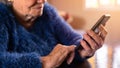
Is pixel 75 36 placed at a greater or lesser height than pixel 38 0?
lesser

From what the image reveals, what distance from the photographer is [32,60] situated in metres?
0.98

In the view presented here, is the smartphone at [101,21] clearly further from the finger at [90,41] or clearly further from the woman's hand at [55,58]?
the woman's hand at [55,58]

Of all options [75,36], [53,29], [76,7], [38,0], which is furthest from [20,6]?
[76,7]

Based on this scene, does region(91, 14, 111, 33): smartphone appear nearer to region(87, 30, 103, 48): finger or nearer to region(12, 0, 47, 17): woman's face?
region(87, 30, 103, 48): finger

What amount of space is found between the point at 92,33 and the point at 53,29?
30 centimetres

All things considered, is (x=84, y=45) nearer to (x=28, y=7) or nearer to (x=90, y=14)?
(x=28, y=7)

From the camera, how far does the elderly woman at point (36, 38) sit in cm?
99

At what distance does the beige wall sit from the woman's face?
2.24 meters

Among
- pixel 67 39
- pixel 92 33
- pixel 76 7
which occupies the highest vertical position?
pixel 92 33

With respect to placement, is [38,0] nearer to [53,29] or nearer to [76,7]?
[53,29]

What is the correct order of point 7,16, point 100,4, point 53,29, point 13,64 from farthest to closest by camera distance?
point 100,4, point 53,29, point 7,16, point 13,64

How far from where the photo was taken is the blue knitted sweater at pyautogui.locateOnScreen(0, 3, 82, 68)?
38.6 inches

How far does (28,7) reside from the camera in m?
1.18

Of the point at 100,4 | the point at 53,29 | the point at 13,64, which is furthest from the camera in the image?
the point at 100,4
